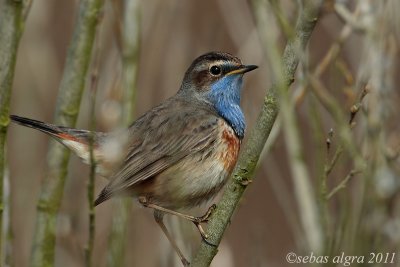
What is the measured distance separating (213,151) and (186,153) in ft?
0.68

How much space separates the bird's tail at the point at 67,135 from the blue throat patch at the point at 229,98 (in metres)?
1.16

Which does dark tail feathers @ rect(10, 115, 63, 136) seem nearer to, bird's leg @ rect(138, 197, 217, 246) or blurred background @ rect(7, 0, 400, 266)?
blurred background @ rect(7, 0, 400, 266)

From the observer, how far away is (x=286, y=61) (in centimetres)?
368

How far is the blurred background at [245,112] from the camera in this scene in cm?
344

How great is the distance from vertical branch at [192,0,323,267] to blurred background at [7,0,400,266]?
0.15 metres

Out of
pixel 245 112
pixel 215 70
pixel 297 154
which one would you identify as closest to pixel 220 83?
pixel 215 70

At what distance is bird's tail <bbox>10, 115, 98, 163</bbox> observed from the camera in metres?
5.34

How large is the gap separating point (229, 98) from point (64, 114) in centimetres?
162

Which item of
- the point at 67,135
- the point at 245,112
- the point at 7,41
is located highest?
the point at 245,112

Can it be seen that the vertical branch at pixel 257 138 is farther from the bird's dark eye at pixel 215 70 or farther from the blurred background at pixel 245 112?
the bird's dark eye at pixel 215 70

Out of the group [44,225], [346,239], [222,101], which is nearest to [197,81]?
[222,101]

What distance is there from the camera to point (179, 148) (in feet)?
19.4

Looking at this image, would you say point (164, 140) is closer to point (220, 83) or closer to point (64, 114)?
point (220, 83)

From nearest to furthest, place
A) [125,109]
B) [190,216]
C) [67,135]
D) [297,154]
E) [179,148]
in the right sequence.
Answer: [297,154] → [125,109] → [67,135] → [190,216] → [179,148]
